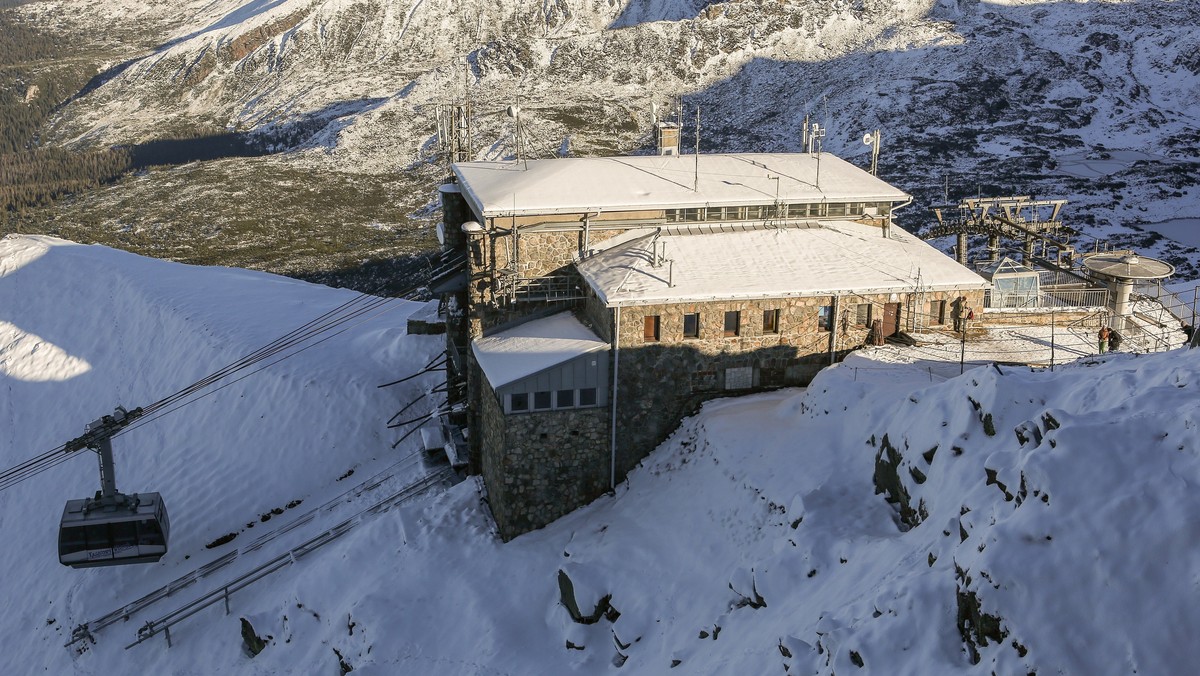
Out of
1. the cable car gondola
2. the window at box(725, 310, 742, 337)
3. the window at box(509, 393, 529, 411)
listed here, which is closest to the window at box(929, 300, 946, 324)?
the window at box(725, 310, 742, 337)

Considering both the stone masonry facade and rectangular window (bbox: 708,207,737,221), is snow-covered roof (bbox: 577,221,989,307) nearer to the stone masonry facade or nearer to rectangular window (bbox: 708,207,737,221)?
the stone masonry facade

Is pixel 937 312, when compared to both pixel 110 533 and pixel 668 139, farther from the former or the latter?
pixel 110 533

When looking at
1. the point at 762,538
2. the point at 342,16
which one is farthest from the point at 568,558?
the point at 342,16

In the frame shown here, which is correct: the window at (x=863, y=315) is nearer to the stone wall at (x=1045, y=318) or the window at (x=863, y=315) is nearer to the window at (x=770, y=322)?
the window at (x=770, y=322)

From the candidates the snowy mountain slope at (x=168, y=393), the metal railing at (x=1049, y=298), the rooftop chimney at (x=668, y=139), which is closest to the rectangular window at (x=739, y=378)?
the metal railing at (x=1049, y=298)

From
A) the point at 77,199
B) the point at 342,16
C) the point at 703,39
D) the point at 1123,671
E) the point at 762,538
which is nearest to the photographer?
the point at 1123,671

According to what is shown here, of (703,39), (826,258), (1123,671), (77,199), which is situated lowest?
(77,199)

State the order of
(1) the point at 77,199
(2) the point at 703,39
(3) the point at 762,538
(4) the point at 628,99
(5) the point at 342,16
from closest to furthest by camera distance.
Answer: (3) the point at 762,538 → (1) the point at 77,199 → (4) the point at 628,99 → (2) the point at 703,39 → (5) the point at 342,16

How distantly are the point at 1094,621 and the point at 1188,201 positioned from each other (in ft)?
319

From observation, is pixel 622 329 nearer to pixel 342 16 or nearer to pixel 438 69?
pixel 438 69

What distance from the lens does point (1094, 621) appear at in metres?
13.9

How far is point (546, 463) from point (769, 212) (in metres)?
11.3

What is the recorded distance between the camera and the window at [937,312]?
98.6 feet

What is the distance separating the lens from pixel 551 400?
28.2 metres
